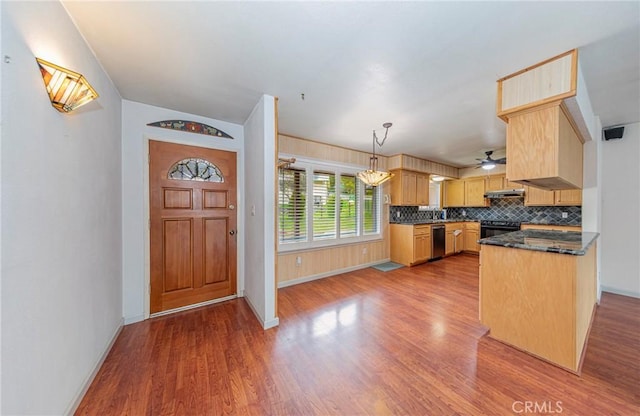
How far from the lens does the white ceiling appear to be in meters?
1.37

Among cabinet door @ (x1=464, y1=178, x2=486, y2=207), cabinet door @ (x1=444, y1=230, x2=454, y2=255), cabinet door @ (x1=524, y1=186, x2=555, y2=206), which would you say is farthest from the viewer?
cabinet door @ (x1=464, y1=178, x2=486, y2=207)

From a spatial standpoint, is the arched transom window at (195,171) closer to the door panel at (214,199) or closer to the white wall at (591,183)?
the door panel at (214,199)

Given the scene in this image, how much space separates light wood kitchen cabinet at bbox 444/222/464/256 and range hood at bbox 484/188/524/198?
3.31 ft

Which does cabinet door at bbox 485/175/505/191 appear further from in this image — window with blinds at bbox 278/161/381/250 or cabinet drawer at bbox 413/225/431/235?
window with blinds at bbox 278/161/381/250

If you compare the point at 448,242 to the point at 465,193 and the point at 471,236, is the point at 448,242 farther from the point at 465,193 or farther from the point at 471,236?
the point at 465,193

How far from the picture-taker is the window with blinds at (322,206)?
12.1 feet

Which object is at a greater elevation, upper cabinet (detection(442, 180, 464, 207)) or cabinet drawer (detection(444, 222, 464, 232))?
upper cabinet (detection(442, 180, 464, 207))

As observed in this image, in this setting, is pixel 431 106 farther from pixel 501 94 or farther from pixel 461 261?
pixel 461 261

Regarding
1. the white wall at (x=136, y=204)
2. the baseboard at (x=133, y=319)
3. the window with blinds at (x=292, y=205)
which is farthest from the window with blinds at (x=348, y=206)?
the baseboard at (x=133, y=319)

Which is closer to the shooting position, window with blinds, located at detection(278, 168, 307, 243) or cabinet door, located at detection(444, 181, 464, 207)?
window with blinds, located at detection(278, 168, 307, 243)

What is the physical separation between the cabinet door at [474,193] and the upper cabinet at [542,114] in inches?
164

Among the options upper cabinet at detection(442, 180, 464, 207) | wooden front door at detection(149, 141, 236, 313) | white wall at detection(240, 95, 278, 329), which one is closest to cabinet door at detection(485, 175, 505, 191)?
upper cabinet at detection(442, 180, 464, 207)

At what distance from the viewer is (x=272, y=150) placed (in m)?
2.40

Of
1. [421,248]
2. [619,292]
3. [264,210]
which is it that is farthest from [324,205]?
[619,292]
